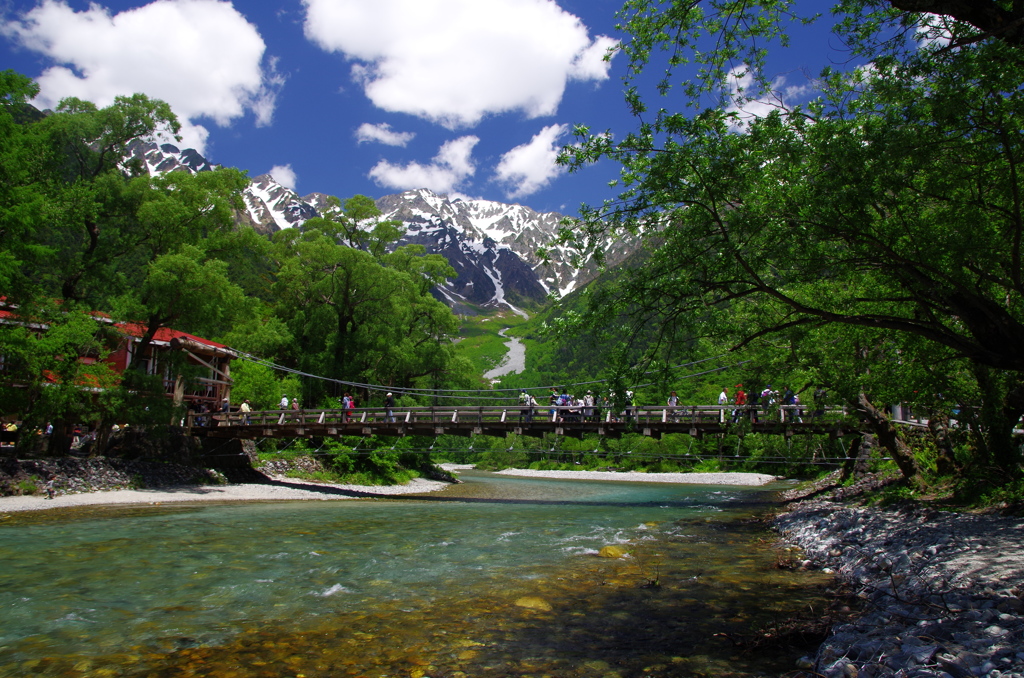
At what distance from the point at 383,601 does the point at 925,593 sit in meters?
5.39

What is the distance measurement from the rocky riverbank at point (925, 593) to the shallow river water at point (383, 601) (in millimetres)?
610

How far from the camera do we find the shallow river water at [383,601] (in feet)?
15.1

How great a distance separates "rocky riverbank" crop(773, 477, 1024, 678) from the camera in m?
3.86

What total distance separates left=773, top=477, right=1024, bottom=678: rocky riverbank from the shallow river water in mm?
610

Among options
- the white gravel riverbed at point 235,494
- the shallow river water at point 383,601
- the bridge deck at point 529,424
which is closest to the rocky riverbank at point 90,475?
the white gravel riverbed at point 235,494

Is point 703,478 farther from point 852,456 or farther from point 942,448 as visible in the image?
point 942,448

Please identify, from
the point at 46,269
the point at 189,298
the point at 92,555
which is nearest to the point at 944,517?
the point at 92,555

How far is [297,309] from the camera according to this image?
108 feet

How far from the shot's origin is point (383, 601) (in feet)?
21.2

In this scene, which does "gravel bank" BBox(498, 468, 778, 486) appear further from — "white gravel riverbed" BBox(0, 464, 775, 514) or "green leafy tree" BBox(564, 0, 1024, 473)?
"green leafy tree" BBox(564, 0, 1024, 473)

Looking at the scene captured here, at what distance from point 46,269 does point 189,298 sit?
3.86 meters

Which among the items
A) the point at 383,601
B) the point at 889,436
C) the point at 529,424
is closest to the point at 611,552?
the point at 383,601

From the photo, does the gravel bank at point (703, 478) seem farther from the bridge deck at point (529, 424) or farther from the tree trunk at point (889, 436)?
the tree trunk at point (889, 436)

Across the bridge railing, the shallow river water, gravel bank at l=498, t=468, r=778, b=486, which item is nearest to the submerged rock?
the shallow river water
